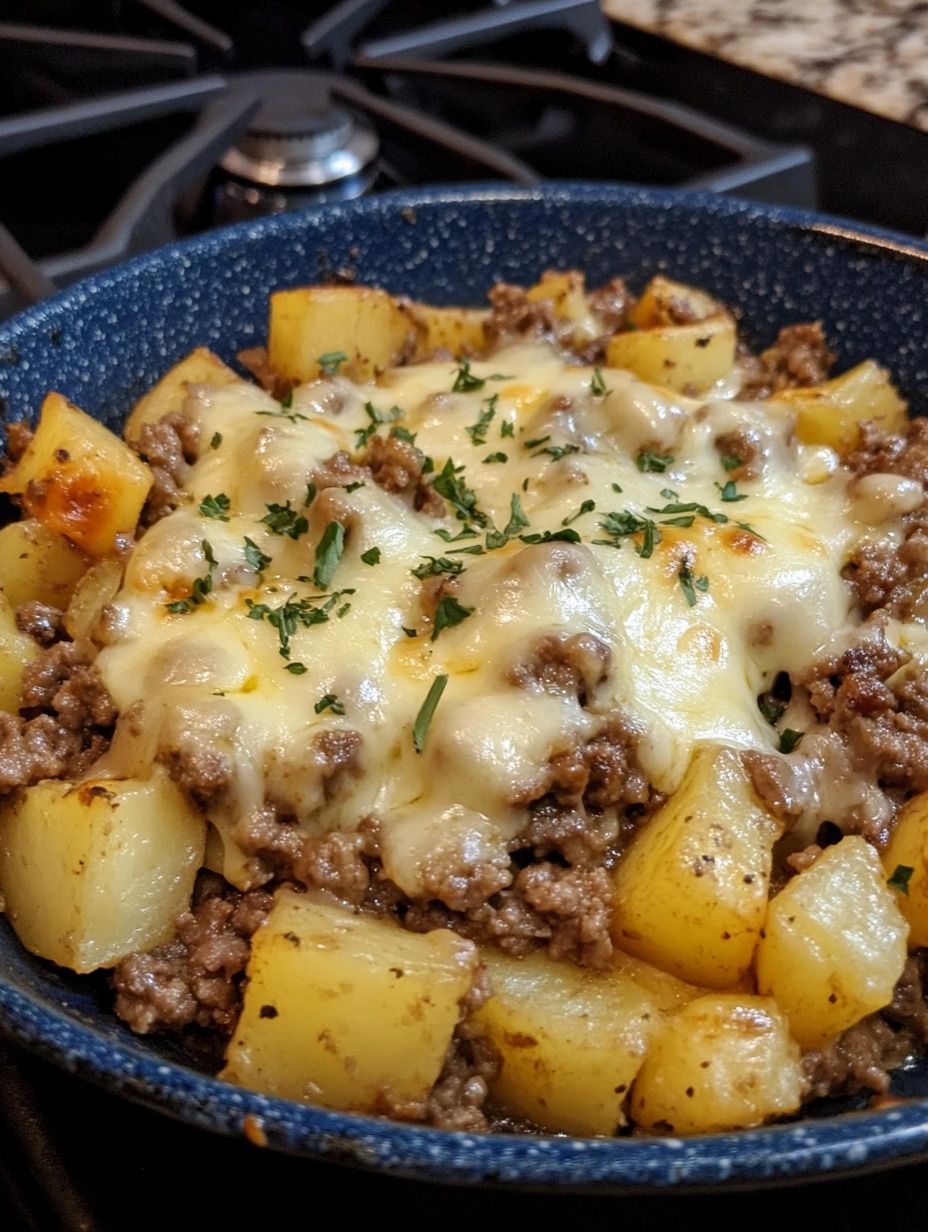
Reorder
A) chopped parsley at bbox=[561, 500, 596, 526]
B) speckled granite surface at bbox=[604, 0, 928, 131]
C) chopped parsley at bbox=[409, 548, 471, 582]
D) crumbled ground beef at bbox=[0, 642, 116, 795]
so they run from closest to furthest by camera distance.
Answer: crumbled ground beef at bbox=[0, 642, 116, 795] < chopped parsley at bbox=[409, 548, 471, 582] < chopped parsley at bbox=[561, 500, 596, 526] < speckled granite surface at bbox=[604, 0, 928, 131]

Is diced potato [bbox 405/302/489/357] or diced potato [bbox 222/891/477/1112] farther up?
diced potato [bbox 405/302/489/357]

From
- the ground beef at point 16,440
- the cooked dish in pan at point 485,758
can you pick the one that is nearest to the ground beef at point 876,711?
the cooked dish in pan at point 485,758

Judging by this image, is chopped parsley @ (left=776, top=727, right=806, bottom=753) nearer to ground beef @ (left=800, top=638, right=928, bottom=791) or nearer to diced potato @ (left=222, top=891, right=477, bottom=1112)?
ground beef @ (left=800, top=638, right=928, bottom=791)

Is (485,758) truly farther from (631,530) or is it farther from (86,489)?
(86,489)

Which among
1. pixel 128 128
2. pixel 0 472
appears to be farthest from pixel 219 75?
pixel 0 472

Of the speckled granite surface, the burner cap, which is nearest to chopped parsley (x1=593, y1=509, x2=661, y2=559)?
the burner cap

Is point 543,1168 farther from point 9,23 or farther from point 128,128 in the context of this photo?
point 9,23

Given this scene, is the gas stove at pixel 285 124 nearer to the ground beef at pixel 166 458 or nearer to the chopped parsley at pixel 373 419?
the ground beef at pixel 166 458
